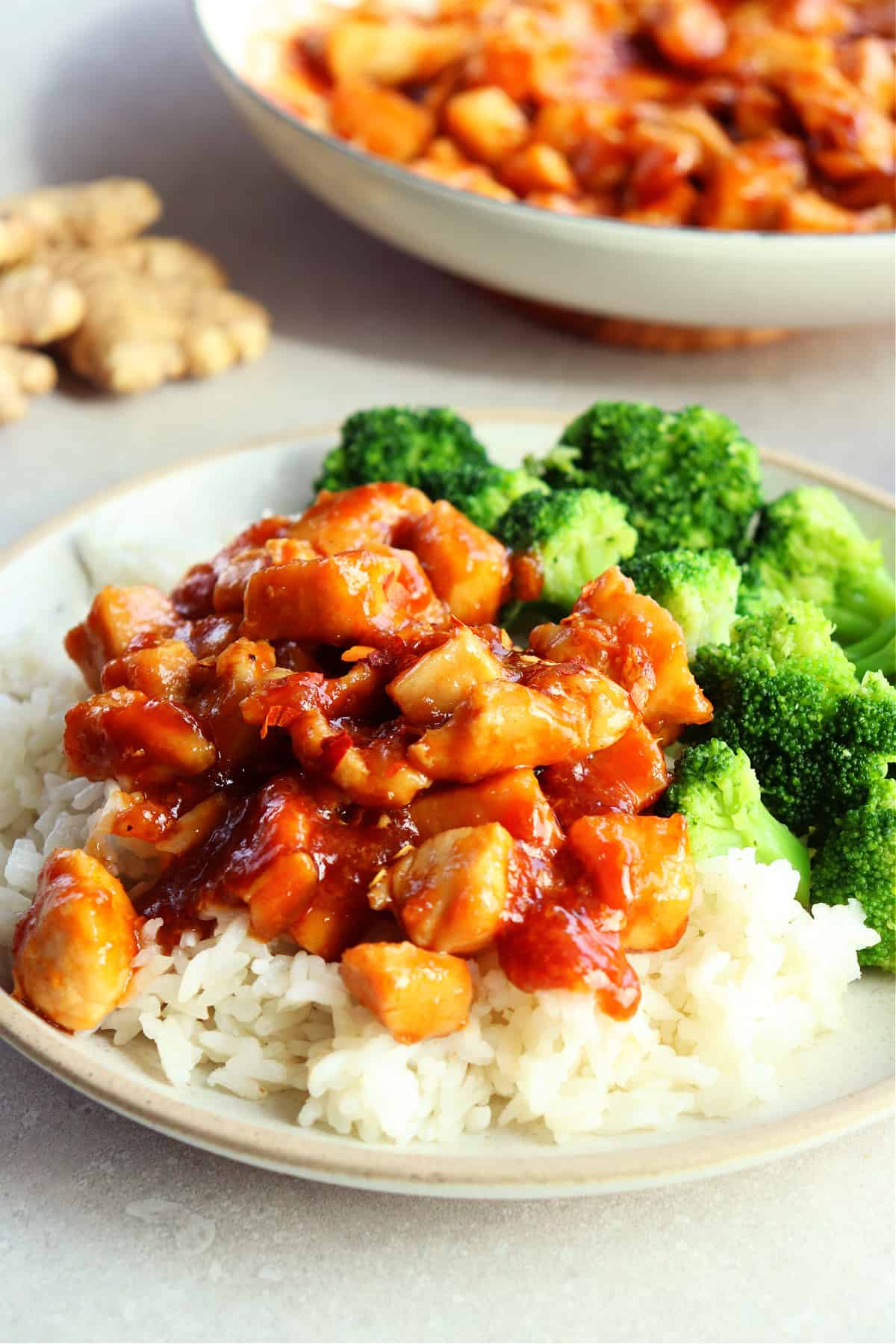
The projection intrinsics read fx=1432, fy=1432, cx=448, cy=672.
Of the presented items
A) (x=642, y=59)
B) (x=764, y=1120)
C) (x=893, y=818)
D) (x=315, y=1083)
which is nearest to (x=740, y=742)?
(x=893, y=818)

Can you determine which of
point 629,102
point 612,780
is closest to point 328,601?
point 612,780

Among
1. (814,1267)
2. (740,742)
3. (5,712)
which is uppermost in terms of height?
(740,742)

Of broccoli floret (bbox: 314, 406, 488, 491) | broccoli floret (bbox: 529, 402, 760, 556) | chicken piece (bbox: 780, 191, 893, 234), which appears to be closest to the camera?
broccoli floret (bbox: 529, 402, 760, 556)

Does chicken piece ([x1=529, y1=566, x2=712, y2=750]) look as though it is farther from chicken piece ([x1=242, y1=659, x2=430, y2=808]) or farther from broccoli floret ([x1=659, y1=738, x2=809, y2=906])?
chicken piece ([x1=242, y1=659, x2=430, y2=808])

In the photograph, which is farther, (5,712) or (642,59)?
(642,59)

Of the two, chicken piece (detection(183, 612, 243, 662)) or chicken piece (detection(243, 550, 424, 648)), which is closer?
chicken piece (detection(243, 550, 424, 648))

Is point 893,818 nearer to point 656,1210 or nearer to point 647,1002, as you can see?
point 647,1002

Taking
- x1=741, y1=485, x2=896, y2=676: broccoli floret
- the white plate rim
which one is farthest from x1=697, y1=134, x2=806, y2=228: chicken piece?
x1=741, y1=485, x2=896, y2=676: broccoli floret

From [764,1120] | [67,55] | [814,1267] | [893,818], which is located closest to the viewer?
[764,1120]
